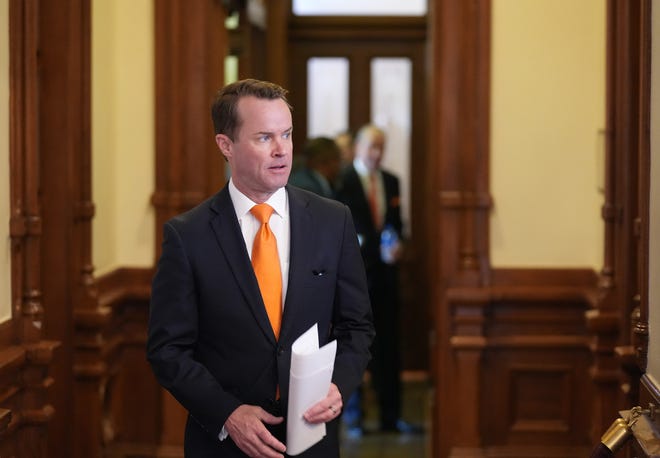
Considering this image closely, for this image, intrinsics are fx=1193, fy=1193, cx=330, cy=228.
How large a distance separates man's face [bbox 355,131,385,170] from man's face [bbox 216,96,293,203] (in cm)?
452

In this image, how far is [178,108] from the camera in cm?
573

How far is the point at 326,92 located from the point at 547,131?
3.51m

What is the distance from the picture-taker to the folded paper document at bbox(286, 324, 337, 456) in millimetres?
2609

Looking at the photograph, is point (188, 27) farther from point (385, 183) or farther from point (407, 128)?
point (407, 128)

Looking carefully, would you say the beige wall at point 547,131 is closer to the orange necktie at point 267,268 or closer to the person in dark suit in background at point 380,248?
the person in dark suit in background at point 380,248

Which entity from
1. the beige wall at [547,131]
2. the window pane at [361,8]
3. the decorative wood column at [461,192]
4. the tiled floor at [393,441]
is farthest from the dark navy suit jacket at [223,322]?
the window pane at [361,8]

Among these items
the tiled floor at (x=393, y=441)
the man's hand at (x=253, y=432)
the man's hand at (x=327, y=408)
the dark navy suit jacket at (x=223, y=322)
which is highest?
the dark navy suit jacket at (x=223, y=322)

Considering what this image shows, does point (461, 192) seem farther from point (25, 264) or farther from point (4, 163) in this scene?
point (4, 163)

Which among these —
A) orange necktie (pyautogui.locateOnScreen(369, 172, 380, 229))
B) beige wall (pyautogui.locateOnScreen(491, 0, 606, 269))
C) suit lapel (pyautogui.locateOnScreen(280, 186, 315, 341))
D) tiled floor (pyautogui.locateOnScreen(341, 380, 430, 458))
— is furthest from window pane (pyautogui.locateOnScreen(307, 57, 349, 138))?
suit lapel (pyautogui.locateOnScreen(280, 186, 315, 341))

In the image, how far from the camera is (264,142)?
9.22 feet

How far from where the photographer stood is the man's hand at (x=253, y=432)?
8.91ft

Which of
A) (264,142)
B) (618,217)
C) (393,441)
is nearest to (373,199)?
(393,441)

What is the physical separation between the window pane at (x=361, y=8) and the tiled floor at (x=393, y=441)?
286 cm

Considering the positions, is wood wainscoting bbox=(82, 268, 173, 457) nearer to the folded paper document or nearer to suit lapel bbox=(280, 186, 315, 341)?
suit lapel bbox=(280, 186, 315, 341)
